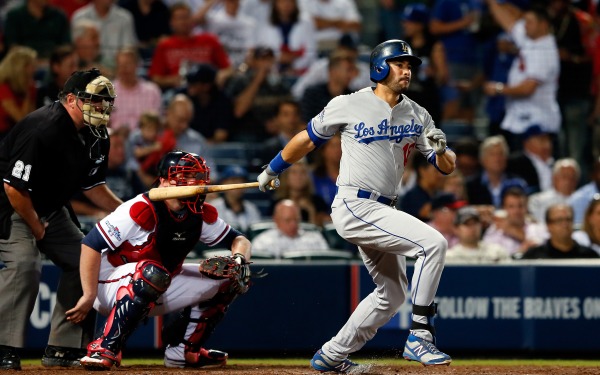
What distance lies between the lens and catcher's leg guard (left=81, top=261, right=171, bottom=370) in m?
6.23

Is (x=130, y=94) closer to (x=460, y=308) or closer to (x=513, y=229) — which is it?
(x=513, y=229)

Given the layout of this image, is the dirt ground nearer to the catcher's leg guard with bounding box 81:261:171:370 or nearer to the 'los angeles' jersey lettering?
the catcher's leg guard with bounding box 81:261:171:370

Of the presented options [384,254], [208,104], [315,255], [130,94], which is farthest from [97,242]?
[208,104]

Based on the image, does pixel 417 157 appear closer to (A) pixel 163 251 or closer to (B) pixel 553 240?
(B) pixel 553 240

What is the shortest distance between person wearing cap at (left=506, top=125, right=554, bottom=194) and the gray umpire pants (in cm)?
584

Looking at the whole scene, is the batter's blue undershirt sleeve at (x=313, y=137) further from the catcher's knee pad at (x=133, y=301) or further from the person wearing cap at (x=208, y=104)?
the person wearing cap at (x=208, y=104)

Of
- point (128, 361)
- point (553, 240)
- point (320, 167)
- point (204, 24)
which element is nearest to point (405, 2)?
point (204, 24)

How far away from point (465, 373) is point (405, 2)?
8.33 meters

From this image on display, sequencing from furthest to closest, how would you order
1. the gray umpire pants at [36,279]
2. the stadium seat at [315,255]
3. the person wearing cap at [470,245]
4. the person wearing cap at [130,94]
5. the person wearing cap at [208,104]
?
1. the person wearing cap at [208,104]
2. the person wearing cap at [130,94]
3. the person wearing cap at [470,245]
4. the stadium seat at [315,255]
5. the gray umpire pants at [36,279]

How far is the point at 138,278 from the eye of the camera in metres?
6.27

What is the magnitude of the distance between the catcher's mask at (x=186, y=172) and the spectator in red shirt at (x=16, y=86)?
4.52 meters

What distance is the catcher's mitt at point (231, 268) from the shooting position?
653cm

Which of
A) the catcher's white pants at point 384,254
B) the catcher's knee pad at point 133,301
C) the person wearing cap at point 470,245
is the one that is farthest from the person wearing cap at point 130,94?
the catcher's white pants at point 384,254

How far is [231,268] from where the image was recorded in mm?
6531
